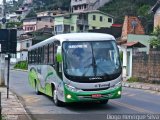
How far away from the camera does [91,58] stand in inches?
601

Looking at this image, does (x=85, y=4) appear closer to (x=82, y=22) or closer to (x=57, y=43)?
(x=82, y=22)

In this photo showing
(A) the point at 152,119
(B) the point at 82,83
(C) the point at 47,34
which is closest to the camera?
(A) the point at 152,119

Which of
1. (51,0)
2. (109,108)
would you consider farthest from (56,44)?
(51,0)

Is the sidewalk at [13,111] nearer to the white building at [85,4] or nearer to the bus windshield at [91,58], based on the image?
the bus windshield at [91,58]

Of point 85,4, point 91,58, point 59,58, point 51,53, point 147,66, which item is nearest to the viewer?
point 91,58

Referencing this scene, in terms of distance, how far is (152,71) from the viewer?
106 feet

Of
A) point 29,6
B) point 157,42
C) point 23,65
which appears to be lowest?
point 23,65

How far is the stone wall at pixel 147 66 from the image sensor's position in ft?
104

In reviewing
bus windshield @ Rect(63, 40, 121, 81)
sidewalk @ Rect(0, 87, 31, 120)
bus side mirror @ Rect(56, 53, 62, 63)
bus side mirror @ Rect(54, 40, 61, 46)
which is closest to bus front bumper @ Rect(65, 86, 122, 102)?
bus windshield @ Rect(63, 40, 121, 81)

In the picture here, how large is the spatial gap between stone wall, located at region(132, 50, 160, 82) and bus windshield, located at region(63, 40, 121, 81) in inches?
650

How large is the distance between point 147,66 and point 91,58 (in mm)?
18820

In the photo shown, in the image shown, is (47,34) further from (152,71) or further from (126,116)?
(126,116)

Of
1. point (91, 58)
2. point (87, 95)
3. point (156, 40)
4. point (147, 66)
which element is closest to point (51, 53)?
point (91, 58)

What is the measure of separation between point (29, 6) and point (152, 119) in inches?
5062
